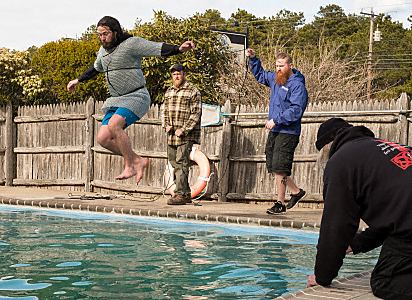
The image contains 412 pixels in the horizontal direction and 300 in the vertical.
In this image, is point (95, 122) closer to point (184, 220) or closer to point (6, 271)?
point (184, 220)

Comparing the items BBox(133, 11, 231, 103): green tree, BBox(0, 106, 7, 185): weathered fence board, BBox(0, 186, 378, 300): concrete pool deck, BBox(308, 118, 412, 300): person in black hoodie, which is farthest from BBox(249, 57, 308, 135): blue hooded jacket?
BBox(133, 11, 231, 103): green tree

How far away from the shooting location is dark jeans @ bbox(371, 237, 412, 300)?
3.49m

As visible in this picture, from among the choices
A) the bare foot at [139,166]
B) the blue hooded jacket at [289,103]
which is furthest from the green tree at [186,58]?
the bare foot at [139,166]

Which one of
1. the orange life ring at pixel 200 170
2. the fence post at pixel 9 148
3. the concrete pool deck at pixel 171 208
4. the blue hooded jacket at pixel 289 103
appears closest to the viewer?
the concrete pool deck at pixel 171 208

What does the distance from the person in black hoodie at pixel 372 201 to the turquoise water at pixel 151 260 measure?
153 cm

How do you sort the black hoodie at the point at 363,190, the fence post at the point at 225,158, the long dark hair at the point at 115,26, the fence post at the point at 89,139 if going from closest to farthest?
the black hoodie at the point at 363,190 → the long dark hair at the point at 115,26 → the fence post at the point at 225,158 → the fence post at the point at 89,139

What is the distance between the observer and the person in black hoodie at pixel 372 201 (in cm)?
341

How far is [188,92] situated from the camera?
11203 mm

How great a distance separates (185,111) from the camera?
36.7 feet

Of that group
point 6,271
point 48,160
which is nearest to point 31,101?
point 48,160

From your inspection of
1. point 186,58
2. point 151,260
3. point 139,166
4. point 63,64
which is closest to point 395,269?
point 151,260

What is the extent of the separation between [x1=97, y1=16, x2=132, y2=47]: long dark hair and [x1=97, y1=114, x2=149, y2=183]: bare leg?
0.70m

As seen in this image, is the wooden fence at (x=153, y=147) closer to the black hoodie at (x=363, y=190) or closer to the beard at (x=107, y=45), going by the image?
the beard at (x=107, y=45)

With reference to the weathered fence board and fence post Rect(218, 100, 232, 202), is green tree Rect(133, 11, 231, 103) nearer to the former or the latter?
the weathered fence board
